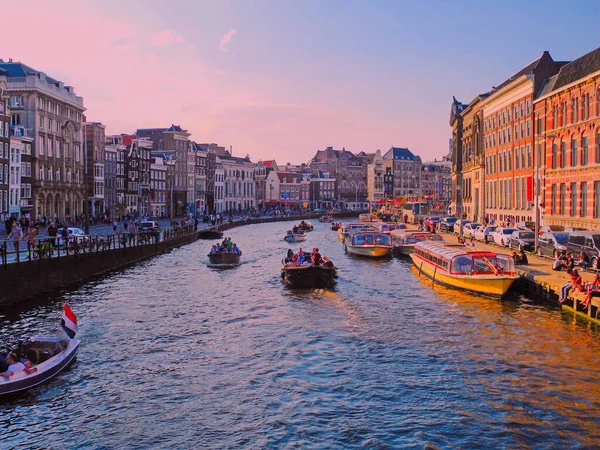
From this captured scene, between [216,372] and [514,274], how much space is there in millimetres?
20923

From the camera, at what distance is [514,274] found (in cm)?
3888

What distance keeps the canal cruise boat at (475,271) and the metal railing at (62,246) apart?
2515cm

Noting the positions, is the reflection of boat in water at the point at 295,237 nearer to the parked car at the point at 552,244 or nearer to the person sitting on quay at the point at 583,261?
the parked car at the point at 552,244

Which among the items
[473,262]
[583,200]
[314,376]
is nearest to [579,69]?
[583,200]

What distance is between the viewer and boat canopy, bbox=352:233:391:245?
66.6 m

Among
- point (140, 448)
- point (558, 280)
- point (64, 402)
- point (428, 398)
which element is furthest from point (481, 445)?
point (558, 280)

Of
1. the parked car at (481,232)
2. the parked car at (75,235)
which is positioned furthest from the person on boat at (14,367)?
the parked car at (481,232)

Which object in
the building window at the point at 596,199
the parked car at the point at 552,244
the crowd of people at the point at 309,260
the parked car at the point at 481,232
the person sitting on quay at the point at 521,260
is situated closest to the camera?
the crowd of people at the point at 309,260

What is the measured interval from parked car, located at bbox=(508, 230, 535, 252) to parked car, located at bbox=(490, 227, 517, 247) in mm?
1236

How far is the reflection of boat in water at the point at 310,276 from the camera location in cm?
4381

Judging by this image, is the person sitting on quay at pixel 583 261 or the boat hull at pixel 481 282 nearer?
the boat hull at pixel 481 282

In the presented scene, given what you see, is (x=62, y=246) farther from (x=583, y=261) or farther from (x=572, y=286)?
(x=583, y=261)

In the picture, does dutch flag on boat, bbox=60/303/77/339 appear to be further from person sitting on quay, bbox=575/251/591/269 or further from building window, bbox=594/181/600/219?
building window, bbox=594/181/600/219

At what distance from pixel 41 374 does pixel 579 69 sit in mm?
54596
